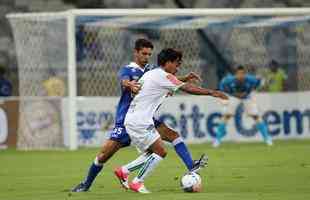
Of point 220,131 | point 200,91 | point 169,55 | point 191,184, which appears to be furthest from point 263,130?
point 200,91

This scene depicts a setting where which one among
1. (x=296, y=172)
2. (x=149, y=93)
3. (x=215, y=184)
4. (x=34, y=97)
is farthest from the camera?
(x=34, y=97)

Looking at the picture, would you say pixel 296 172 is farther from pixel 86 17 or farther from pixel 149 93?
pixel 86 17

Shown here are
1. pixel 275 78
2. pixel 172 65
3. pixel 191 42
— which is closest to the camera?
pixel 172 65

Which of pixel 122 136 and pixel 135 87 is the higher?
pixel 135 87

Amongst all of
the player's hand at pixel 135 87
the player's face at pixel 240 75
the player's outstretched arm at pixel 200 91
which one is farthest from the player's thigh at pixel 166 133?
the player's face at pixel 240 75

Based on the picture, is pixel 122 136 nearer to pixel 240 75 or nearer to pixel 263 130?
pixel 263 130

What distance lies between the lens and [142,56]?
15.2m

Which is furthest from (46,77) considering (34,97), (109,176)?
(109,176)

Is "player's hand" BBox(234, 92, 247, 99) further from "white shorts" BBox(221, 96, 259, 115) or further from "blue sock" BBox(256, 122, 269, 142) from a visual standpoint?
"blue sock" BBox(256, 122, 269, 142)

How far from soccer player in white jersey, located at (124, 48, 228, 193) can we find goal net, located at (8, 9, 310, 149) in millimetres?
11202

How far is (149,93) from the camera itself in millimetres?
14633

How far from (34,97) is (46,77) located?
2.57 feet

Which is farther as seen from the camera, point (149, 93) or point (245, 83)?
point (245, 83)

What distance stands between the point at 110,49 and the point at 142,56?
13583 millimetres
